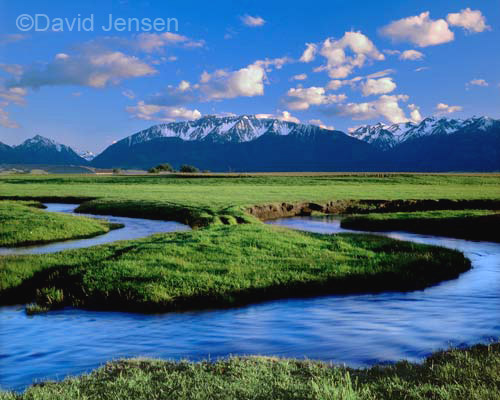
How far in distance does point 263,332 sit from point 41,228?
2891 cm

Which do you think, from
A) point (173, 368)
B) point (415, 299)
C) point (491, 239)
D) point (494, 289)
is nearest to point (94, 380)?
point (173, 368)

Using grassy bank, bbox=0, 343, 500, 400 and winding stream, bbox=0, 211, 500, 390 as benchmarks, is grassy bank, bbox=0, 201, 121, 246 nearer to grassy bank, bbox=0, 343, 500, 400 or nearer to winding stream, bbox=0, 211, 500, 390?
winding stream, bbox=0, 211, 500, 390

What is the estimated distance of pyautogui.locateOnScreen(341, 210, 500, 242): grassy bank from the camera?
41219 mm

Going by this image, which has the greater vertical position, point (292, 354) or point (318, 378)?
point (318, 378)

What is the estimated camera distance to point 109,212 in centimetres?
5906

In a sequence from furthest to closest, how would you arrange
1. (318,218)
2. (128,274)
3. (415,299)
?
(318,218)
(128,274)
(415,299)

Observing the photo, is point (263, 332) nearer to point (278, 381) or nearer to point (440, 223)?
point (278, 381)

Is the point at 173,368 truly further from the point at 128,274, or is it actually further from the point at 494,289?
the point at 494,289

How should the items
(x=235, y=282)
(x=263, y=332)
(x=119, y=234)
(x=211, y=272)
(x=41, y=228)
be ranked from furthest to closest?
1. (x=119, y=234)
2. (x=41, y=228)
3. (x=211, y=272)
4. (x=235, y=282)
5. (x=263, y=332)

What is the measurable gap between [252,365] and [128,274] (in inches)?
447

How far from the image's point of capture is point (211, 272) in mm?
22141

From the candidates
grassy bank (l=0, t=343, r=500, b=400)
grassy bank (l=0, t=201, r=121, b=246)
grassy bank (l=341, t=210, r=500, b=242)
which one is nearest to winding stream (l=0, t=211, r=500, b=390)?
grassy bank (l=0, t=343, r=500, b=400)

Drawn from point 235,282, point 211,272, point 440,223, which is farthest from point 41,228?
point 440,223

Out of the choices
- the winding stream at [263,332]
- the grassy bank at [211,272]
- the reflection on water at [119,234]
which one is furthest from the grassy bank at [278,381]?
the reflection on water at [119,234]
